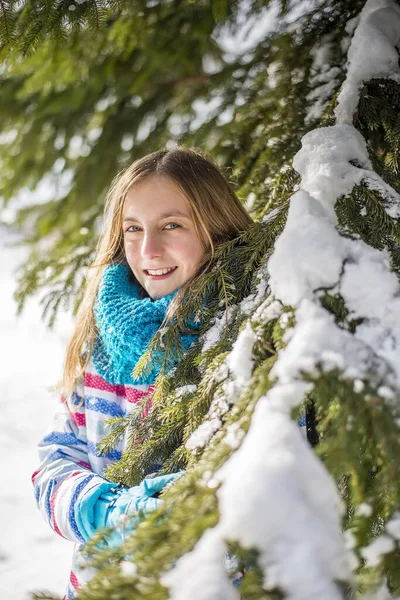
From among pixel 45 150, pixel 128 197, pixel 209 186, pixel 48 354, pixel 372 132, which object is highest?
pixel 48 354

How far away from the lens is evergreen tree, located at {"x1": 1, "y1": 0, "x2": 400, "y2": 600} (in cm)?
64

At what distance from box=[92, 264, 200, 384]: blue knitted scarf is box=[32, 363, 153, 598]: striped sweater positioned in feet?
0.27

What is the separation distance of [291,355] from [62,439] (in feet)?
4.02

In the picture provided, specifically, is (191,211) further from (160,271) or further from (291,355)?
(291,355)

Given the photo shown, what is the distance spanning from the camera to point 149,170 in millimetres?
1754

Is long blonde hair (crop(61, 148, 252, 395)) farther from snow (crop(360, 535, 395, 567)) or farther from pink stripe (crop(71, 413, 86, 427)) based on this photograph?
snow (crop(360, 535, 395, 567))

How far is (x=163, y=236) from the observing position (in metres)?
1.66

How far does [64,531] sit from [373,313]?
1.17m

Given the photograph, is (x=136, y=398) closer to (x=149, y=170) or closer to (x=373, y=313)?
(x=149, y=170)

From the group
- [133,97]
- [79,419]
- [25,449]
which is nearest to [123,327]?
[79,419]

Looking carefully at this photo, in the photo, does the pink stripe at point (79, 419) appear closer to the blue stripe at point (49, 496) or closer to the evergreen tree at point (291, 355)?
the blue stripe at point (49, 496)

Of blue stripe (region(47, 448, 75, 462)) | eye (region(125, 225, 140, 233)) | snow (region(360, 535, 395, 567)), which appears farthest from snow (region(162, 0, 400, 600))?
blue stripe (region(47, 448, 75, 462))

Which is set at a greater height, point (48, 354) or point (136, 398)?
point (48, 354)

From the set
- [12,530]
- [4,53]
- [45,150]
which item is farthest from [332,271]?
[12,530]
